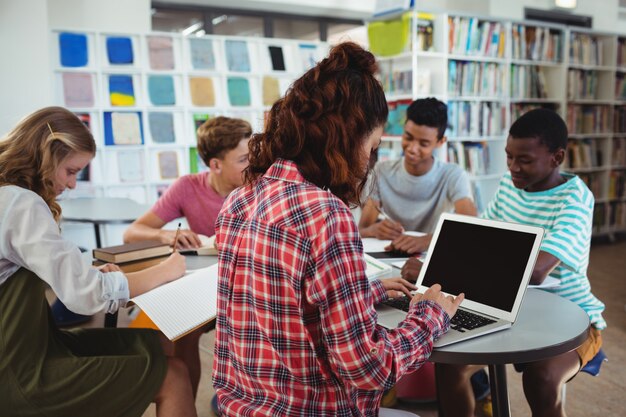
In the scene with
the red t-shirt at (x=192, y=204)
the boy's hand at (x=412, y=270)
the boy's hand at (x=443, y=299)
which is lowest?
the boy's hand at (x=412, y=270)

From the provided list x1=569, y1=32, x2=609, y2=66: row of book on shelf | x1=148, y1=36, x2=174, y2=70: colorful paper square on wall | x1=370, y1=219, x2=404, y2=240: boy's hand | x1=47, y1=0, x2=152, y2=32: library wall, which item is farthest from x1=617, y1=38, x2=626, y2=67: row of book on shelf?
x1=370, y1=219, x2=404, y2=240: boy's hand

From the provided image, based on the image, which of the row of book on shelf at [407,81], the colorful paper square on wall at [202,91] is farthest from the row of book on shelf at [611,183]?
the colorful paper square on wall at [202,91]

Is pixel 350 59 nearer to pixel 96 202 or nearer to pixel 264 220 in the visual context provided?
pixel 264 220

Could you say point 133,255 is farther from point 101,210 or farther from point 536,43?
point 536,43

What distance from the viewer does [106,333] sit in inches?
64.1

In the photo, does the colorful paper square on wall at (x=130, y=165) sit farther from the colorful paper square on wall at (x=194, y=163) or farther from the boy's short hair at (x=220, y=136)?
the boy's short hair at (x=220, y=136)

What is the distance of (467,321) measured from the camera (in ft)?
4.06

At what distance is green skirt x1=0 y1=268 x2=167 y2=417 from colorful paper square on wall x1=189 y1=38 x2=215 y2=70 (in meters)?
3.92

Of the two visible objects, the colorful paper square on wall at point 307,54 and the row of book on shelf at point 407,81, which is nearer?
the row of book on shelf at point 407,81

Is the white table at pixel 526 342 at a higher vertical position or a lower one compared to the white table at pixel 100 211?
higher

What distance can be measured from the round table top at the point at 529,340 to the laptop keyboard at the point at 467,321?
0.03m

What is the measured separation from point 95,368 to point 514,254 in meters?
1.01

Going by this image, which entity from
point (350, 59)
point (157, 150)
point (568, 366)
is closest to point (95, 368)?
point (350, 59)

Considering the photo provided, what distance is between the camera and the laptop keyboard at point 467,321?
3.97ft
